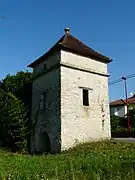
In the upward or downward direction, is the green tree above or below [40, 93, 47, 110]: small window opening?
below

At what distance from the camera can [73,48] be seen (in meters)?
23.2

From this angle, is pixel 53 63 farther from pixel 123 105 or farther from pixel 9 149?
pixel 123 105

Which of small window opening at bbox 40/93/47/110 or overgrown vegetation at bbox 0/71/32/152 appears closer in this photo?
overgrown vegetation at bbox 0/71/32/152

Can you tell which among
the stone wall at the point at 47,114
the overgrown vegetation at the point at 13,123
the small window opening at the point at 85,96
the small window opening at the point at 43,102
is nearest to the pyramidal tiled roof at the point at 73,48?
the stone wall at the point at 47,114

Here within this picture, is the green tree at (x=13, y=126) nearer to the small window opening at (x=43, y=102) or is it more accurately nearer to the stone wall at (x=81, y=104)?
the small window opening at (x=43, y=102)

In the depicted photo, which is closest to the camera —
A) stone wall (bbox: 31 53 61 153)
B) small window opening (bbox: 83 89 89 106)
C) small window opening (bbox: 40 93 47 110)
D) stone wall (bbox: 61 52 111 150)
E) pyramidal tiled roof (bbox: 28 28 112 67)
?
stone wall (bbox: 61 52 111 150)

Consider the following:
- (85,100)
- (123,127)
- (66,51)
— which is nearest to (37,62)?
(66,51)

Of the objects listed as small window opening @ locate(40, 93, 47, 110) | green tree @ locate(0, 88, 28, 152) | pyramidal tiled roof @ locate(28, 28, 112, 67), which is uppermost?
pyramidal tiled roof @ locate(28, 28, 112, 67)

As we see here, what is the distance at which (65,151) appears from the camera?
21000mm

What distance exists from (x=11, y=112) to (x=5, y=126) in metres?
1.29

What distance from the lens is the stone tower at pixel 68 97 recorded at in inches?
866

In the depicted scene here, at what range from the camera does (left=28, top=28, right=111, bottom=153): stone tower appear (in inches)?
866

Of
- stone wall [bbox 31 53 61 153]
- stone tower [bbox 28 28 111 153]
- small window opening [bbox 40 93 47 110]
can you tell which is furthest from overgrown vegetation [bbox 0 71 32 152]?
small window opening [bbox 40 93 47 110]

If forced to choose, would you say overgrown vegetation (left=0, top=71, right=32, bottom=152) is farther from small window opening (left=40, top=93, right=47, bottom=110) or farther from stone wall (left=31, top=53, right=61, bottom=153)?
small window opening (left=40, top=93, right=47, bottom=110)
